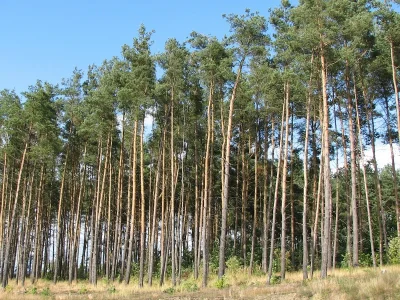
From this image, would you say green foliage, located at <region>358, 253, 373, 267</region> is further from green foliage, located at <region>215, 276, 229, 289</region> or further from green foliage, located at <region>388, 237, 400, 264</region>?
green foliage, located at <region>215, 276, 229, 289</region>

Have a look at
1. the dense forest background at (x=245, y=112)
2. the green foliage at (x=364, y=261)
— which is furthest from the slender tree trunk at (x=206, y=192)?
the green foliage at (x=364, y=261)

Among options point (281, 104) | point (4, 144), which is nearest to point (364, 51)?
point (281, 104)

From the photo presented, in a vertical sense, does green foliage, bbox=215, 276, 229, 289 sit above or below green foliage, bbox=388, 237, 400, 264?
below

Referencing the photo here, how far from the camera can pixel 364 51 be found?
67.0 ft

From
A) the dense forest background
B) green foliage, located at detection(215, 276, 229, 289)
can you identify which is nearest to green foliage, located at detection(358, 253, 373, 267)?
the dense forest background

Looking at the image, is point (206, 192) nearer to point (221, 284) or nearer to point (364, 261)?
point (221, 284)

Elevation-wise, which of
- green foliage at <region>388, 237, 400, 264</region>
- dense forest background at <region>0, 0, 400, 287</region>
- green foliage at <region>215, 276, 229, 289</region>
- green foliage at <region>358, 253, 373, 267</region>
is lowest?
green foliage at <region>215, 276, 229, 289</region>

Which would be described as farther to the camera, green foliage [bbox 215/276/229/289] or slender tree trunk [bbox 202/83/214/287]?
slender tree trunk [bbox 202/83/214/287]

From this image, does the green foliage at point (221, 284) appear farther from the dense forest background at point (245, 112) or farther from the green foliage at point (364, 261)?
the green foliage at point (364, 261)

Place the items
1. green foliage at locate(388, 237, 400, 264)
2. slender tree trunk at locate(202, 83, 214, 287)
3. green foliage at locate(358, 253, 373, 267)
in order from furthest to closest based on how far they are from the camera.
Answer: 1. green foliage at locate(358, 253, 373, 267)
2. green foliage at locate(388, 237, 400, 264)
3. slender tree trunk at locate(202, 83, 214, 287)

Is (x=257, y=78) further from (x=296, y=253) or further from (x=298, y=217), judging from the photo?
(x=298, y=217)

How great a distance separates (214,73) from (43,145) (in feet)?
41.5

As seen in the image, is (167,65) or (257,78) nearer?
(257,78)

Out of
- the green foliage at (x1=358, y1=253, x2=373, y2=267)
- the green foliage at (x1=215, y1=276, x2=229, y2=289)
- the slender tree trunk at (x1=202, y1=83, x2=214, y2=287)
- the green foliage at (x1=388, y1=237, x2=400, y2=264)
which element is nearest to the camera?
the green foliage at (x1=215, y1=276, x2=229, y2=289)
